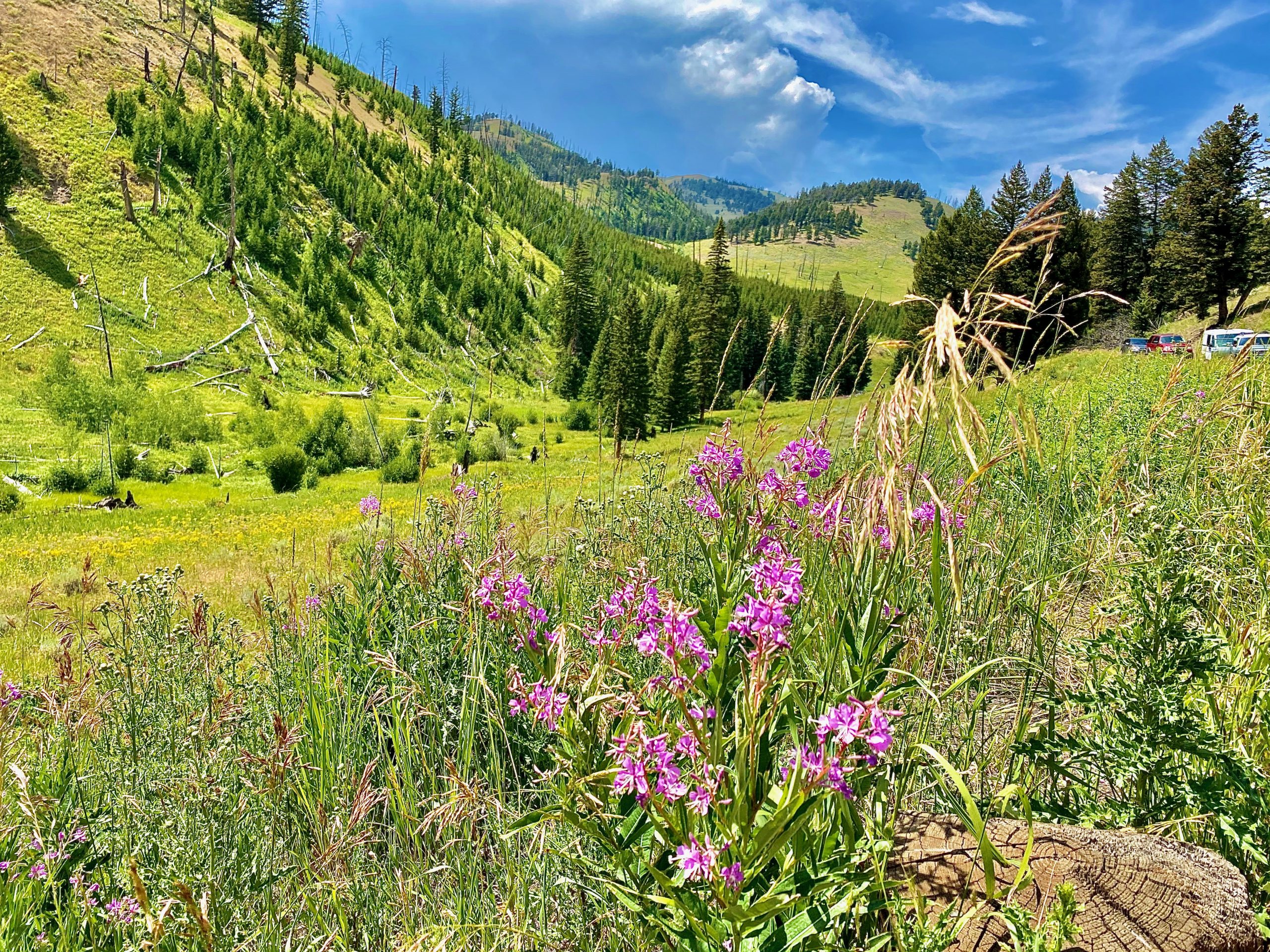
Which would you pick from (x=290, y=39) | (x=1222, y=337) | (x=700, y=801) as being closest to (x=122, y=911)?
(x=700, y=801)

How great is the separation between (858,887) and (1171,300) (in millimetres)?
52369

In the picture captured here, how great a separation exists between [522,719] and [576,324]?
6038 cm

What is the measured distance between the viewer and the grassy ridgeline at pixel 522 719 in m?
1.58

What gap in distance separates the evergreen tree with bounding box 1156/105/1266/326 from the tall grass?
4151 centimetres

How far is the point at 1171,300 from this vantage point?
129ft

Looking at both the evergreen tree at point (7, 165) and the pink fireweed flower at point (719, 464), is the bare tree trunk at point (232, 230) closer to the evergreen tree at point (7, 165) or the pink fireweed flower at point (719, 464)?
the evergreen tree at point (7, 165)

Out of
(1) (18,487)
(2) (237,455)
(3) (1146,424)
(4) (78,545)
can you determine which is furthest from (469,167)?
(3) (1146,424)

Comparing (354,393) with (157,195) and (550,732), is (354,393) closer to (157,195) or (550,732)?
(157,195)

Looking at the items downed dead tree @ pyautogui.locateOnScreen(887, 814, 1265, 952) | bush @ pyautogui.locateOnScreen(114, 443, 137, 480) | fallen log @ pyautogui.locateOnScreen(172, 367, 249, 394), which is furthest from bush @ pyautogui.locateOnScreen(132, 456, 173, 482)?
downed dead tree @ pyautogui.locateOnScreen(887, 814, 1265, 952)

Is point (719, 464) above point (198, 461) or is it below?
above

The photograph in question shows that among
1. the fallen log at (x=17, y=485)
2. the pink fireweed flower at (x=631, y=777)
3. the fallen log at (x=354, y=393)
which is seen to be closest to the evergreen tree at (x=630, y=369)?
the fallen log at (x=354, y=393)

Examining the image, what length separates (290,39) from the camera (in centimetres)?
6284

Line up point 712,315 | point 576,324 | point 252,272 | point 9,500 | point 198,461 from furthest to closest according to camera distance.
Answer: point 576,324 → point 712,315 → point 252,272 → point 198,461 → point 9,500

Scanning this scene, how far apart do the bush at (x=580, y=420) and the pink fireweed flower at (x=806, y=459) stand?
1657 inches
